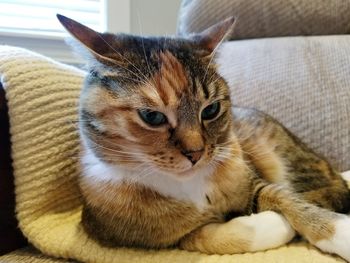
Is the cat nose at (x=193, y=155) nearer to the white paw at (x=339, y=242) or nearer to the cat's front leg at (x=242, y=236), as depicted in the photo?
the cat's front leg at (x=242, y=236)

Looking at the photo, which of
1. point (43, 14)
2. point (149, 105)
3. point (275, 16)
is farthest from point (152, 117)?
point (43, 14)

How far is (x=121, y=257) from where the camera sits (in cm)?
88

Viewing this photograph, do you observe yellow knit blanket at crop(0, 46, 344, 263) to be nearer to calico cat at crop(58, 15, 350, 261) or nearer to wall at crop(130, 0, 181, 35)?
calico cat at crop(58, 15, 350, 261)

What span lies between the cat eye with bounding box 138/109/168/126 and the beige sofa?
260mm

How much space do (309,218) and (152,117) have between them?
37 centimetres

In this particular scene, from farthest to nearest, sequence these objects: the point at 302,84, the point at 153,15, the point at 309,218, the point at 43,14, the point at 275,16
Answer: the point at 43,14 < the point at 153,15 < the point at 275,16 < the point at 302,84 < the point at 309,218

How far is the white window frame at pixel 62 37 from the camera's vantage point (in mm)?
1885

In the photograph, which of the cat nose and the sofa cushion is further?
the sofa cushion

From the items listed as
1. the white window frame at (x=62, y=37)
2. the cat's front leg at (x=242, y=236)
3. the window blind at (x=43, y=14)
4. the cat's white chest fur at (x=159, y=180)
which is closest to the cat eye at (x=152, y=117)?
the cat's white chest fur at (x=159, y=180)

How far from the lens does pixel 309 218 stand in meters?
0.90

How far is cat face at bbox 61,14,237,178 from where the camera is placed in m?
0.81

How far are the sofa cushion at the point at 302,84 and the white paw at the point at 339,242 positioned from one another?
0.44 meters

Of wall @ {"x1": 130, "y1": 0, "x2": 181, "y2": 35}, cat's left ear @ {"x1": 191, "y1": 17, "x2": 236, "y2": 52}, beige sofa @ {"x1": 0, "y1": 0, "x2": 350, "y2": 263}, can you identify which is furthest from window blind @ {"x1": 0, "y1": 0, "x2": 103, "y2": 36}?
cat's left ear @ {"x1": 191, "y1": 17, "x2": 236, "y2": 52}

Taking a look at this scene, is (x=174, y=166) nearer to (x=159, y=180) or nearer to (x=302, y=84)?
(x=159, y=180)
